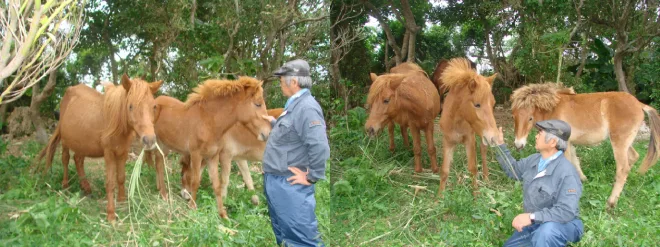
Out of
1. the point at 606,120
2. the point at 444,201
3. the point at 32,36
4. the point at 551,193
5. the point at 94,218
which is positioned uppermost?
the point at 32,36

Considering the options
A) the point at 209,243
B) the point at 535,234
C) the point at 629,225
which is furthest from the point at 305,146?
the point at 629,225

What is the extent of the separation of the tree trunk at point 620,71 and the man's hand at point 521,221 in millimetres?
1167

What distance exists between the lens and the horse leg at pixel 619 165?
3914 mm

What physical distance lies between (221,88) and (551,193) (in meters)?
2.74

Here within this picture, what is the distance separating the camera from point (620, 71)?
3.94m

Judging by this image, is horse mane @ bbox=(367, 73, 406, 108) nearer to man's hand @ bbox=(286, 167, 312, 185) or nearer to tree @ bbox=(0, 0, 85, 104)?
man's hand @ bbox=(286, 167, 312, 185)

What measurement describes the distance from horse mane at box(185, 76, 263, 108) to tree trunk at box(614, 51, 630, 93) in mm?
2599

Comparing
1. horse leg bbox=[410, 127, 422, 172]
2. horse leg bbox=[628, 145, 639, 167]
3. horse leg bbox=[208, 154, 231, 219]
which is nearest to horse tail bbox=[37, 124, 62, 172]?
horse leg bbox=[208, 154, 231, 219]

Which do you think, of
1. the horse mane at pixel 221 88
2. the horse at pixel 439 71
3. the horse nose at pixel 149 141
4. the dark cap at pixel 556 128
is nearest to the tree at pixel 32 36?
the horse nose at pixel 149 141

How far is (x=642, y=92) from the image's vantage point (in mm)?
3998

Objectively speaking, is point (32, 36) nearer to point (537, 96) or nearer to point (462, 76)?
point (462, 76)

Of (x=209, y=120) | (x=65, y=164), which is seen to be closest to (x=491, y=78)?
(x=209, y=120)

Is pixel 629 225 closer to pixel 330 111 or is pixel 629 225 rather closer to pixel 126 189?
pixel 330 111

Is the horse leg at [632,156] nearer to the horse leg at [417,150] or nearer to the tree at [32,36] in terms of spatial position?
the horse leg at [417,150]
